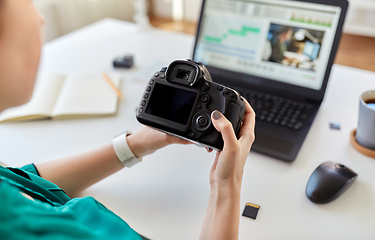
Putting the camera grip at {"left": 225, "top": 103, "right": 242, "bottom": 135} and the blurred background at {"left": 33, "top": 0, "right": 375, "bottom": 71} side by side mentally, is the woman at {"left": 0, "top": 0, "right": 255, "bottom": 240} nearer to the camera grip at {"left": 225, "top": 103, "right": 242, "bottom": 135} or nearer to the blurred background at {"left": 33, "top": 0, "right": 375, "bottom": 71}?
the camera grip at {"left": 225, "top": 103, "right": 242, "bottom": 135}

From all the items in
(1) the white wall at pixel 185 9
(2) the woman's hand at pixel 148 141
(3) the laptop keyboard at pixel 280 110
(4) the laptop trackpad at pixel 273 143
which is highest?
(1) the white wall at pixel 185 9

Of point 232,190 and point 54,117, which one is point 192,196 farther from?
point 54,117

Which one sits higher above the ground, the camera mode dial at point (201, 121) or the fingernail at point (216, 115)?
the fingernail at point (216, 115)

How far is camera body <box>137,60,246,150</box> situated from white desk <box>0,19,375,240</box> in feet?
0.44

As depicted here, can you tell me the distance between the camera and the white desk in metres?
0.54

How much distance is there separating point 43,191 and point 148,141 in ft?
0.75

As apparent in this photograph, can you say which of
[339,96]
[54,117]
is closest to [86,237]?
[54,117]

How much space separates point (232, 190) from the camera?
50 cm

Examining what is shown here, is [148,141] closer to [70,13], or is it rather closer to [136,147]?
[136,147]

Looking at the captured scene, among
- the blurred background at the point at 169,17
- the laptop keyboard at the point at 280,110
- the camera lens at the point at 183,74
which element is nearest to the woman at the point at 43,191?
the camera lens at the point at 183,74

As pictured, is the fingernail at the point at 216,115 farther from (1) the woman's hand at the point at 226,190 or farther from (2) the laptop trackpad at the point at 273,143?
(2) the laptop trackpad at the point at 273,143

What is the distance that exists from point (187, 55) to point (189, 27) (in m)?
2.10

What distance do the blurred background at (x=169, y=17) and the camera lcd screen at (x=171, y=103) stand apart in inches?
60.6

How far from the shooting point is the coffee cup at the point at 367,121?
2.11ft
